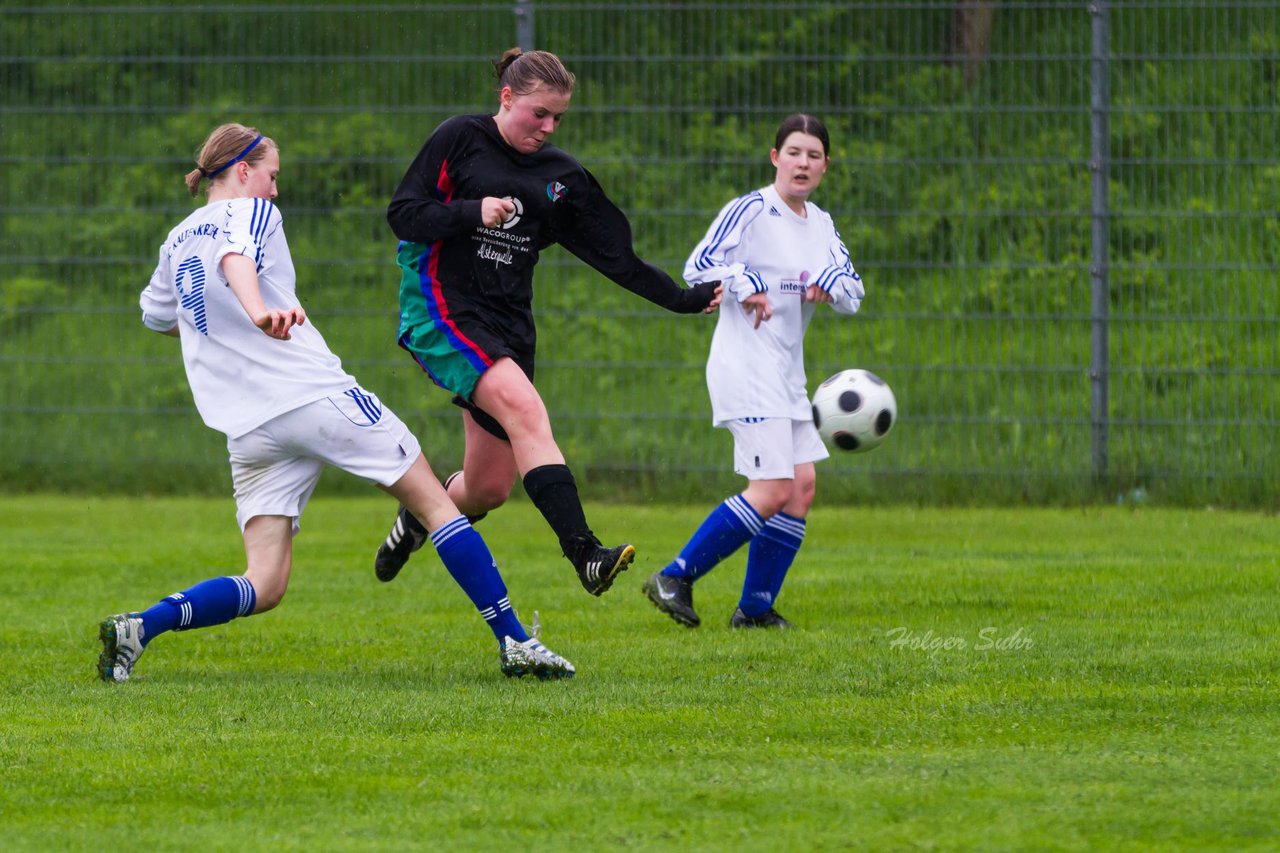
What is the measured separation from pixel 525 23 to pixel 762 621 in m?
5.34

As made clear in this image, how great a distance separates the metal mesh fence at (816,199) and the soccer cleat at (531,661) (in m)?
5.47

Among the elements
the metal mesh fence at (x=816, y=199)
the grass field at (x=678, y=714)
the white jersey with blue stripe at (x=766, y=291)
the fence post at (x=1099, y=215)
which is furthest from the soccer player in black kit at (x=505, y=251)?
the fence post at (x=1099, y=215)

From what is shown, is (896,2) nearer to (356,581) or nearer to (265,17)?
(265,17)

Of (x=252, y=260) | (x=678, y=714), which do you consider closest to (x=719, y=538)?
(x=678, y=714)

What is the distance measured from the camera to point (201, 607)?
19.2 feet

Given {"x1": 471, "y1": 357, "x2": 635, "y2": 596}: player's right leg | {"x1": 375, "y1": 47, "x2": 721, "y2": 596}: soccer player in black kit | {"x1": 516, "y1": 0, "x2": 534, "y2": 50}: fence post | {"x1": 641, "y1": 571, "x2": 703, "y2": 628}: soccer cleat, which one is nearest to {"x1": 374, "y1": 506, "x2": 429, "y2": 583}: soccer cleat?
{"x1": 375, "y1": 47, "x2": 721, "y2": 596}: soccer player in black kit

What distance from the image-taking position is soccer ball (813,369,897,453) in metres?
7.19

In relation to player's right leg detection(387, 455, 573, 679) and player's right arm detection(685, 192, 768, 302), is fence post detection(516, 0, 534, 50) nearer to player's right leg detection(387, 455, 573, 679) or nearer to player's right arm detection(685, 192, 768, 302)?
player's right arm detection(685, 192, 768, 302)

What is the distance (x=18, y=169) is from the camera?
462 inches

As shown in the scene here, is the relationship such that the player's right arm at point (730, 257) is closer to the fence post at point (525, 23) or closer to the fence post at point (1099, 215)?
the fence post at point (1099, 215)

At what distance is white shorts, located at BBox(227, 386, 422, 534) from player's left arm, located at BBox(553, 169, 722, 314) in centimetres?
97

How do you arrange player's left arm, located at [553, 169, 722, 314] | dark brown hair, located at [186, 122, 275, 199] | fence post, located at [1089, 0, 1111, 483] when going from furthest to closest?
fence post, located at [1089, 0, 1111, 483] → player's left arm, located at [553, 169, 722, 314] → dark brown hair, located at [186, 122, 275, 199]

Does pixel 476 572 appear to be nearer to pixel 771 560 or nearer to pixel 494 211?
pixel 494 211

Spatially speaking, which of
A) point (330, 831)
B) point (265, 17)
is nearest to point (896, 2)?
point (265, 17)
